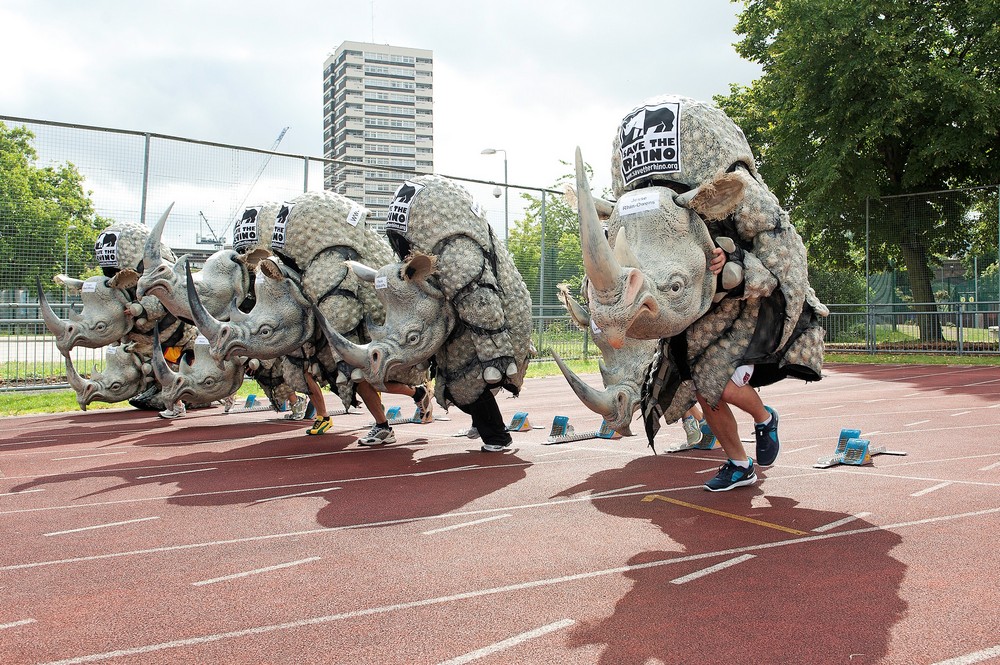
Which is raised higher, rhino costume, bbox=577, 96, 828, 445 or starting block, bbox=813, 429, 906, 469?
rhino costume, bbox=577, 96, 828, 445

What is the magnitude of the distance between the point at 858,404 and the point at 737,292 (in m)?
7.46

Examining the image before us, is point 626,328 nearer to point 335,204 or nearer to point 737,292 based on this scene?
point 737,292

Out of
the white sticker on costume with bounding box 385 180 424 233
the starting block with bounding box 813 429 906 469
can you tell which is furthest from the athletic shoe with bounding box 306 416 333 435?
the starting block with bounding box 813 429 906 469

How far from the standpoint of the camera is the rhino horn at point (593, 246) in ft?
14.3

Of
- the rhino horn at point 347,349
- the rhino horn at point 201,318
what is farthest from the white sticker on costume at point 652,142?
the rhino horn at point 201,318

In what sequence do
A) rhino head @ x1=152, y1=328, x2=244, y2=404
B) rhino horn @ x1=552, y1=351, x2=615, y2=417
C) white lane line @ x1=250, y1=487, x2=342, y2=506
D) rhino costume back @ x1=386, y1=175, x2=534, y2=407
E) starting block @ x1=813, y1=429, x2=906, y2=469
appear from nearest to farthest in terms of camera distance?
rhino horn @ x1=552, y1=351, x2=615, y2=417, white lane line @ x1=250, y1=487, x2=342, y2=506, starting block @ x1=813, y1=429, x2=906, y2=469, rhino costume back @ x1=386, y1=175, x2=534, y2=407, rhino head @ x1=152, y1=328, x2=244, y2=404

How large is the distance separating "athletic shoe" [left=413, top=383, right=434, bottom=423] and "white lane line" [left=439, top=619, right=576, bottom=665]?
22.6 feet

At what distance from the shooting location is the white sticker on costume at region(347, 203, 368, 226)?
9160mm

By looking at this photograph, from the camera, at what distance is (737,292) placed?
543 cm

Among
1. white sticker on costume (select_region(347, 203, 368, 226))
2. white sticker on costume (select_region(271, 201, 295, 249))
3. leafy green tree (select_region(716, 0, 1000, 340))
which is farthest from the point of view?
leafy green tree (select_region(716, 0, 1000, 340))

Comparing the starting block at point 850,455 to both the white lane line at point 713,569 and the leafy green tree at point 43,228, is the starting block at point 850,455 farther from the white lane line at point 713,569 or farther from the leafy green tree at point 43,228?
the leafy green tree at point 43,228

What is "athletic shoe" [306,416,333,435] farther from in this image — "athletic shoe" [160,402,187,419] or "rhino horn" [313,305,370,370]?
"athletic shoe" [160,402,187,419]

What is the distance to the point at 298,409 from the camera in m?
12.2

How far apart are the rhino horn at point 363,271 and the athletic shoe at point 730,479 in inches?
157
